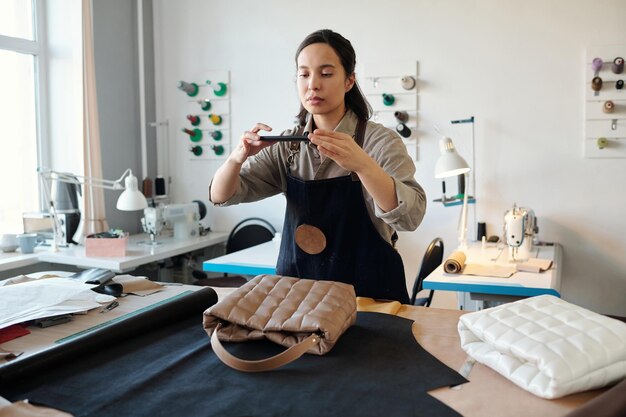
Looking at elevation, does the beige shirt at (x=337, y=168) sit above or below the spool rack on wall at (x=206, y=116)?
below

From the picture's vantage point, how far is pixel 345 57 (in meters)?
1.57

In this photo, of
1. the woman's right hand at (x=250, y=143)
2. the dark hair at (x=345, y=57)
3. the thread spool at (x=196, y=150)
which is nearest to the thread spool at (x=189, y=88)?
the thread spool at (x=196, y=150)

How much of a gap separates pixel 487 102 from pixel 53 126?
2878 mm

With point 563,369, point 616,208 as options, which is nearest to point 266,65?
point 616,208

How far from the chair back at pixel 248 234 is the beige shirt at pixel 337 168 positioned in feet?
7.40

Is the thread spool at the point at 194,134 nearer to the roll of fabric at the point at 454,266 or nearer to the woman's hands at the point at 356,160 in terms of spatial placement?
the roll of fabric at the point at 454,266

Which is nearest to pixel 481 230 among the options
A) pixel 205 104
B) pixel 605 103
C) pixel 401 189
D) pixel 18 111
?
pixel 605 103

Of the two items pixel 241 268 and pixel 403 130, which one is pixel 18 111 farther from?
pixel 403 130

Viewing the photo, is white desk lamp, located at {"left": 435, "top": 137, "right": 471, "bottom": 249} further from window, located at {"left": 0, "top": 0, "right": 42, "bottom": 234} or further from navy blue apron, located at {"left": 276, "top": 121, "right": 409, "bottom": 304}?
window, located at {"left": 0, "top": 0, "right": 42, "bottom": 234}

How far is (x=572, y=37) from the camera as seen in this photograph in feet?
10.7

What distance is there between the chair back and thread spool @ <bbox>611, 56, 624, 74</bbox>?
2373 mm

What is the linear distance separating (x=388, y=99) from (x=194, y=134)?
1520 mm

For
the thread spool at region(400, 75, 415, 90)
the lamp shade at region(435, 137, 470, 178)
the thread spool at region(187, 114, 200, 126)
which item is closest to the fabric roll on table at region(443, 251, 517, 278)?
the lamp shade at region(435, 137, 470, 178)

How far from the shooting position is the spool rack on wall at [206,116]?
4156mm
